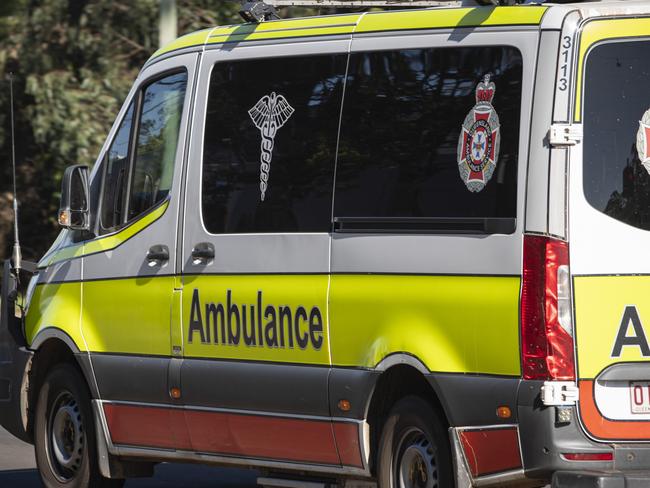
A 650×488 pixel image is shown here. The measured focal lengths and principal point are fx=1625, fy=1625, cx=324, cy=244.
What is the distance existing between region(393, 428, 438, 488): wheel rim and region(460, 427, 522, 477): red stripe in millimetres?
286

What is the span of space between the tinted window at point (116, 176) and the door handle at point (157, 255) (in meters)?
0.43

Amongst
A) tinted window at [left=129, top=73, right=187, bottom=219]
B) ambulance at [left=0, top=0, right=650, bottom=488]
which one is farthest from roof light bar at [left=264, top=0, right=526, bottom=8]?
tinted window at [left=129, top=73, right=187, bottom=219]

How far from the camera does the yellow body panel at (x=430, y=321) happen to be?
21.2 ft

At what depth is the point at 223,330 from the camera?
7852mm

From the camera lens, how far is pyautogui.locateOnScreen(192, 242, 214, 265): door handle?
26.1 feet

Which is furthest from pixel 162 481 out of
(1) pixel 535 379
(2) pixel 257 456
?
(1) pixel 535 379

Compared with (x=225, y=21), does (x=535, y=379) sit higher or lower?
lower

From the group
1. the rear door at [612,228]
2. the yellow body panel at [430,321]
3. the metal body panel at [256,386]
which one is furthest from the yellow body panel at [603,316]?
the metal body panel at [256,386]

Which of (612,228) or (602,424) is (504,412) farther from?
(612,228)

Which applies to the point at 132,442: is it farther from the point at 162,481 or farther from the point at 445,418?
the point at 445,418

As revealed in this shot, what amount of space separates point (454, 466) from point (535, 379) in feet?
2.04

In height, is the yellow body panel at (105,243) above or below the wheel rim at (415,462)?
above

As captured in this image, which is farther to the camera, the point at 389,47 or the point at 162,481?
the point at 162,481

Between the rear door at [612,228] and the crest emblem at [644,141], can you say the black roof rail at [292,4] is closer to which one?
the rear door at [612,228]
